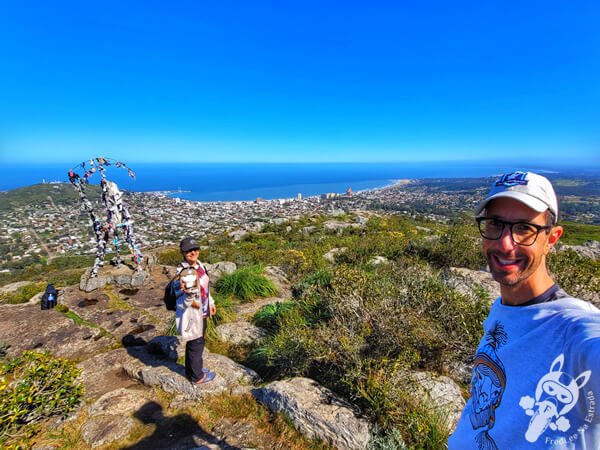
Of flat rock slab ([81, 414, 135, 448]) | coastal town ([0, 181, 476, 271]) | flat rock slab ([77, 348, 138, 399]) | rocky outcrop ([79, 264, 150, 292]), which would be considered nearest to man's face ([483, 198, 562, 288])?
flat rock slab ([81, 414, 135, 448])

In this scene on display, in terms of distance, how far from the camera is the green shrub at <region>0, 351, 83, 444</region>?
9.33 feet

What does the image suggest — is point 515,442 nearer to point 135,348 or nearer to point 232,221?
point 135,348

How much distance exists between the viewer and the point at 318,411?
3057 millimetres

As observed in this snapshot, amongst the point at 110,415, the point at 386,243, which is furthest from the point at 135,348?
the point at 386,243

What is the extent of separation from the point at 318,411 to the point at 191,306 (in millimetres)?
2129

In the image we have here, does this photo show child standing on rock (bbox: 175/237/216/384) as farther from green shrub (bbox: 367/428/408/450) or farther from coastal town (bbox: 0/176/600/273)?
coastal town (bbox: 0/176/600/273)

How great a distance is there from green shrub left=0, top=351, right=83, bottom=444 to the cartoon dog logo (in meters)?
4.30

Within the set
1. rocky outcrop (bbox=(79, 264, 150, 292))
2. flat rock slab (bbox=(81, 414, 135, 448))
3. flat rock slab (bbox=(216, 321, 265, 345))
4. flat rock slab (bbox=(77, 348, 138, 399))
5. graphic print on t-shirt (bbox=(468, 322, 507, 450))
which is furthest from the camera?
rocky outcrop (bbox=(79, 264, 150, 292))

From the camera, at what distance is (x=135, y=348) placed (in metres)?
5.33

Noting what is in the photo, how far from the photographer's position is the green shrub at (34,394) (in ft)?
9.33

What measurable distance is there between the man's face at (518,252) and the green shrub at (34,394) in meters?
4.45

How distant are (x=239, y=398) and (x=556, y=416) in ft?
12.4

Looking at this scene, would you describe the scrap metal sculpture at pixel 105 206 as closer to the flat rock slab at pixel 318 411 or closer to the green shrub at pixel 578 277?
the flat rock slab at pixel 318 411

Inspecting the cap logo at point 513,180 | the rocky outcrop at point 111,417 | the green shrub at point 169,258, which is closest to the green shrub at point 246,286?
the rocky outcrop at point 111,417
